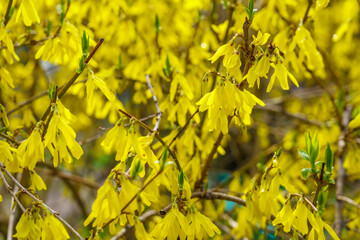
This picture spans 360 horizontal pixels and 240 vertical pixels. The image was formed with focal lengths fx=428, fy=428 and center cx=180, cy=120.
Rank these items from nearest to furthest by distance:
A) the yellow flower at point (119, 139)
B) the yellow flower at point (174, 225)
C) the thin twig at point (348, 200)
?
the yellow flower at point (174, 225)
the yellow flower at point (119, 139)
the thin twig at point (348, 200)

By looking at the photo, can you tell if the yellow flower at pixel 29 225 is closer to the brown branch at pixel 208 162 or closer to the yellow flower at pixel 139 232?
the yellow flower at pixel 139 232

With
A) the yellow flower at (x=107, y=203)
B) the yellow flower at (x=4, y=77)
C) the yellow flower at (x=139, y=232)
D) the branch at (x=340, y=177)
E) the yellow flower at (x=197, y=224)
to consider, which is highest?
the yellow flower at (x=4, y=77)

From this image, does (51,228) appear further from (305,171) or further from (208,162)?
(305,171)

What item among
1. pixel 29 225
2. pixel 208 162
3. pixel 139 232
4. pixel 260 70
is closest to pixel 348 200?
pixel 208 162

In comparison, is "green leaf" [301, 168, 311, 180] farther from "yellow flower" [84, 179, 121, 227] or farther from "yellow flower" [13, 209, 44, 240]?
"yellow flower" [13, 209, 44, 240]

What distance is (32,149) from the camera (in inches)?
59.7

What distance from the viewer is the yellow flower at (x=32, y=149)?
1.52 metres

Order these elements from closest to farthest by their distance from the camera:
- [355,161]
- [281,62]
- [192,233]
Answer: [192,233] → [281,62] → [355,161]

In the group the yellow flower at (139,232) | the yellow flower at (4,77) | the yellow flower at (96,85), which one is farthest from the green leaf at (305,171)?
the yellow flower at (4,77)

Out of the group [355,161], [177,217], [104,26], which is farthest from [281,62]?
[104,26]

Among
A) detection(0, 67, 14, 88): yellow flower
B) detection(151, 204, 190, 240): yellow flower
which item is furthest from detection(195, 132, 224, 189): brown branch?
detection(0, 67, 14, 88): yellow flower

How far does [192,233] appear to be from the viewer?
1486 mm

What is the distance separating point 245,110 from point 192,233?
0.52 m

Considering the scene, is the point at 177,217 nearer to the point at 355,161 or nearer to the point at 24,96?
the point at 355,161
